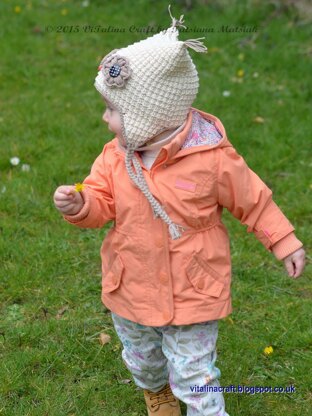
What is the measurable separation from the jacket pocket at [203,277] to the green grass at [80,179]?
723 mm

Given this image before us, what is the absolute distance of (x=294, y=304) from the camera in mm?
3674

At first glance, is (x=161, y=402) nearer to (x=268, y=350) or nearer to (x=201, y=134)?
Result: (x=268, y=350)

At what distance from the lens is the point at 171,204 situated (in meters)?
2.51

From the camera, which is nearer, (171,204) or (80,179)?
(171,204)

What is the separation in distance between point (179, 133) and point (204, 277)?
47cm

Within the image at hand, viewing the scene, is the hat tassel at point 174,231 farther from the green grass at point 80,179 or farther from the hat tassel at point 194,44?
the green grass at point 80,179

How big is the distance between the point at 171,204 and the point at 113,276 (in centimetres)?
34

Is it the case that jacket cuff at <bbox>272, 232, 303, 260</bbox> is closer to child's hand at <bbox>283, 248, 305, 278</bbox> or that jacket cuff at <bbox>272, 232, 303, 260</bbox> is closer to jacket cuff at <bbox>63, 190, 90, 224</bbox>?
child's hand at <bbox>283, 248, 305, 278</bbox>

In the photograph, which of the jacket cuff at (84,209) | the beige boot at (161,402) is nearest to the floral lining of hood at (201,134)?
the jacket cuff at (84,209)

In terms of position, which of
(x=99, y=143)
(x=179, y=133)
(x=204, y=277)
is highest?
(x=179, y=133)

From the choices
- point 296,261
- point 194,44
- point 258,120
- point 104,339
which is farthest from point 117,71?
point 258,120

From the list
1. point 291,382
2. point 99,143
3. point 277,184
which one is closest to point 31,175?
point 99,143

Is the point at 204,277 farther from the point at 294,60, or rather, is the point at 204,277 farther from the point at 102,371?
the point at 294,60

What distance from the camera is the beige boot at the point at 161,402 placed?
2.97 meters
